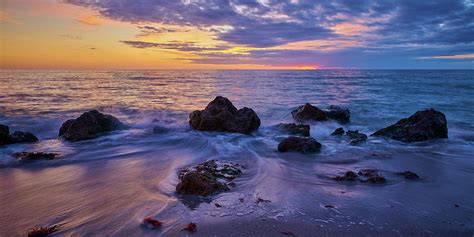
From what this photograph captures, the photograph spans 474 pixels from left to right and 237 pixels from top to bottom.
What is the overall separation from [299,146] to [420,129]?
13.1ft

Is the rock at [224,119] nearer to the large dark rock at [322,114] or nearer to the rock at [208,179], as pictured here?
the large dark rock at [322,114]

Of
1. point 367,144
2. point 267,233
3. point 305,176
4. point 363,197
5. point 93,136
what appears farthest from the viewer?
point 93,136

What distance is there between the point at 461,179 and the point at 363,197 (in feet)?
7.71

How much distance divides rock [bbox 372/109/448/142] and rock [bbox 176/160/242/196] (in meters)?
5.39

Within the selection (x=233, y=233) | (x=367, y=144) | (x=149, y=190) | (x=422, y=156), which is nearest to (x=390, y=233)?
(x=233, y=233)

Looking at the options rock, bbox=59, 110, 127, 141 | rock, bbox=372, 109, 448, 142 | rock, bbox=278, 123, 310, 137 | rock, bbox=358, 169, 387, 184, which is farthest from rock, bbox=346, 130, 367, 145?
rock, bbox=59, 110, 127, 141

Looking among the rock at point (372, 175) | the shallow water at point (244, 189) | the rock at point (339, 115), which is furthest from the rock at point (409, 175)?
the rock at point (339, 115)

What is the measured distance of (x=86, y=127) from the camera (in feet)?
31.7

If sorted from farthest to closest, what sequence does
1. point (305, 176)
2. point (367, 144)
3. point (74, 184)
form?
point (367, 144) < point (305, 176) < point (74, 184)

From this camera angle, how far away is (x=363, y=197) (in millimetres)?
4789

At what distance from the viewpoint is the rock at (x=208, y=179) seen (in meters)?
4.86

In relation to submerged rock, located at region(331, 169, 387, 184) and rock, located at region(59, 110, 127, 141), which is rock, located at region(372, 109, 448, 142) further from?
rock, located at region(59, 110, 127, 141)

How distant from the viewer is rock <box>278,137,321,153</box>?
7.66 meters

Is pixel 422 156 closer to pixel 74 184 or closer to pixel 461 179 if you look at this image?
pixel 461 179
